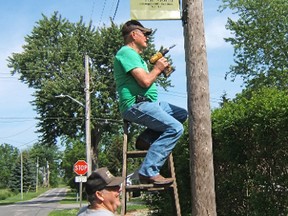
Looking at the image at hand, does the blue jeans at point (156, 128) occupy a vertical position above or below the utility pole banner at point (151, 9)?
below

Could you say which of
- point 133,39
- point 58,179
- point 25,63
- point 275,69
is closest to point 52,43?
point 25,63

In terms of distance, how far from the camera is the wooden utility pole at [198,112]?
4.66 metres

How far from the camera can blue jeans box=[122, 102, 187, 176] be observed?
459 cm

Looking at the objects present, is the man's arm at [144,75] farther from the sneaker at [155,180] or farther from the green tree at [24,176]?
the green tree at [24,176]

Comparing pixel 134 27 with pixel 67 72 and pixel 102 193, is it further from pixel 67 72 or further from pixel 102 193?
pixel 67 72

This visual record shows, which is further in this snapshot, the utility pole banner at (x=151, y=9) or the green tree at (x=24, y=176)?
the green tree at (x=24, y=176)

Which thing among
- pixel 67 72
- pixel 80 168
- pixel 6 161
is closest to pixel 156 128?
pixel 80 168

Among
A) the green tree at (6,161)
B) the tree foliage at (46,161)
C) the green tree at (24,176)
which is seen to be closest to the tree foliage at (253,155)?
the green tree at (24,176)

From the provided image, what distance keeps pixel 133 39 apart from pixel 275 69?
105ft

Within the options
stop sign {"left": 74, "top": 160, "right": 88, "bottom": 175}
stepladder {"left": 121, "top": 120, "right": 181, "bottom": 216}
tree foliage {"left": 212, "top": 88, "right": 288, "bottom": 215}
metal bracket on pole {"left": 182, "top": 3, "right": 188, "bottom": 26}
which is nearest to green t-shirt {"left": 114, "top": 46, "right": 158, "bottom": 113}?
stepladder {"left": 121, "top": 120, "right": 181, "bottom": 216}

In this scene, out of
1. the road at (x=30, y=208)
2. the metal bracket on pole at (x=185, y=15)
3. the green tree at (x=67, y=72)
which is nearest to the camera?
the metal bracket on pole at (x=185, y=15)

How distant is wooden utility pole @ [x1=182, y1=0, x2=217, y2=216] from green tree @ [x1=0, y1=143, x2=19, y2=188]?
12800cm

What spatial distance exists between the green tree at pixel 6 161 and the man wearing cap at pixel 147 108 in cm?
12799

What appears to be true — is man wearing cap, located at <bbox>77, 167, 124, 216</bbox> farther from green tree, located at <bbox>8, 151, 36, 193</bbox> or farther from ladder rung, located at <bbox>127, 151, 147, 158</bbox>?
green tree, located at <bbox>8, 151, 36, 193</bbox>
